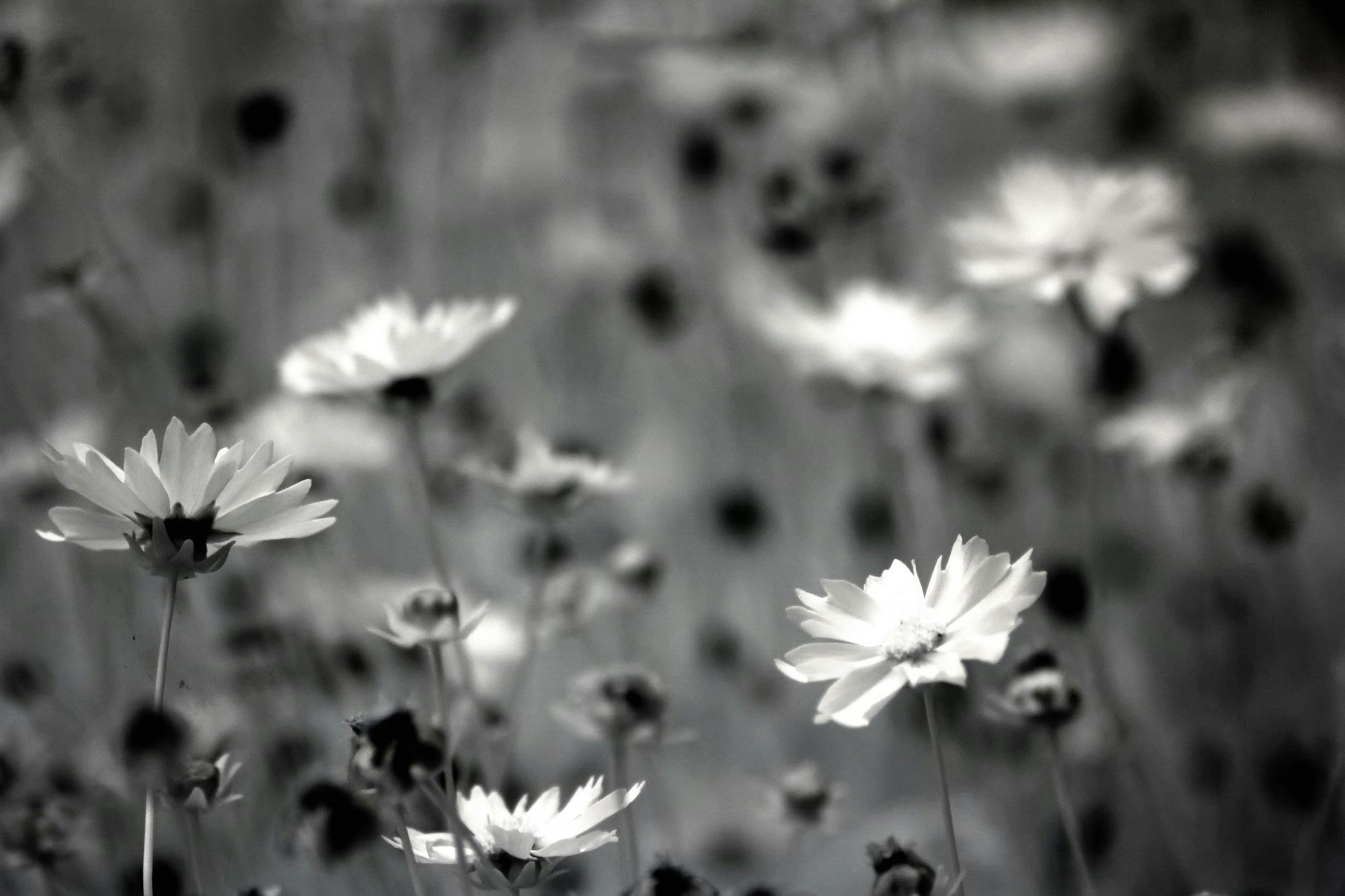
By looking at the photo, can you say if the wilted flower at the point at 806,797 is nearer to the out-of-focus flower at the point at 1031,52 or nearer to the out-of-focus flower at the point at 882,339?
the out-of-focus flower at the point at 882,339

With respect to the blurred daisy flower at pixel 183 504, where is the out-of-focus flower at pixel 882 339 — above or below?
above

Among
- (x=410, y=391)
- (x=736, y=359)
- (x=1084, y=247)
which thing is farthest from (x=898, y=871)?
(x=736, y=359)

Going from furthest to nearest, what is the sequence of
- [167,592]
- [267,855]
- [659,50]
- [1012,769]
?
1. [659,50]
2. [1012,769]
3. [267,855]
4. [167,592]

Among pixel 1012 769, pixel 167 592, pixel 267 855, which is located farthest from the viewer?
pixel 1012 769

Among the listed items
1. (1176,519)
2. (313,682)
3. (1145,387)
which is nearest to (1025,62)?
(1145,387)

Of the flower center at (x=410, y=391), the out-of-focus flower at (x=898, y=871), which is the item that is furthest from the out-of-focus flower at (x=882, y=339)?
the out-of-focus flower at (x=898, y=871)

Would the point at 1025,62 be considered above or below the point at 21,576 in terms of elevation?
above

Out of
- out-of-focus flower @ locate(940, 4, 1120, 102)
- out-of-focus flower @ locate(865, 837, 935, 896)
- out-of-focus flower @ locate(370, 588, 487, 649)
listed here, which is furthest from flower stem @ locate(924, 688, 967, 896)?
out-of-focus flower @ locate(940, 4, 1120, 102)

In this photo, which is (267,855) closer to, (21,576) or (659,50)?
(21,576)

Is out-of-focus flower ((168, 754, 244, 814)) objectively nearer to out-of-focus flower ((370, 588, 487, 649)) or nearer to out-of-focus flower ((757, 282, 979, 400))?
out-of-focus flower ((370, 588, 487, 649))
